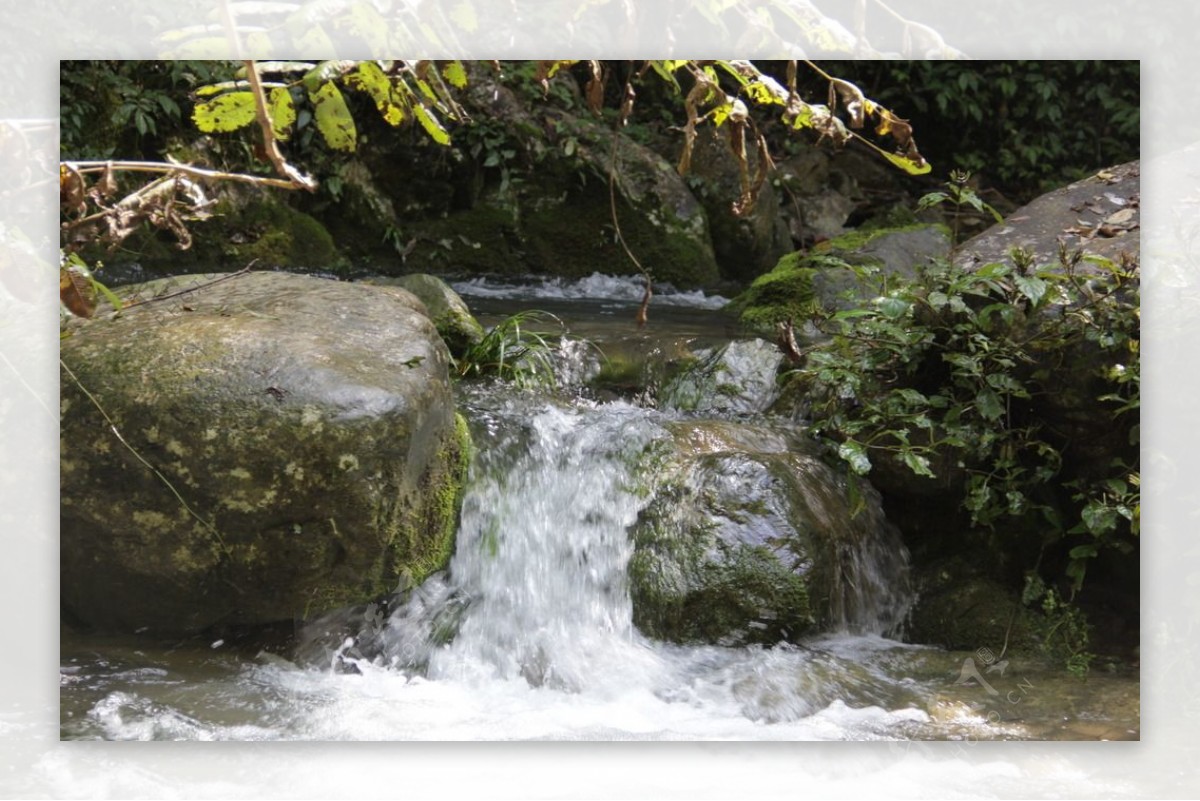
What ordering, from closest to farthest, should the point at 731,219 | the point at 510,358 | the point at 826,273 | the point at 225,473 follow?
the point at 225,473 < the point at 510,358 < the point at 826,273 < the point at 731,219

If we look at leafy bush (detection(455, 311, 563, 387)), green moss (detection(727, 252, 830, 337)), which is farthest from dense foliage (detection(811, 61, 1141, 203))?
leafy bush (detection(455, 311, 563, 387))

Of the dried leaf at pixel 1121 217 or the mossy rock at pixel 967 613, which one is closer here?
the mossy rock at pixel 967 613

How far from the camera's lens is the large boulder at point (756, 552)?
10.3 feet

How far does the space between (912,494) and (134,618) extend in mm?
2342

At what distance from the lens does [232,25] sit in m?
1.14

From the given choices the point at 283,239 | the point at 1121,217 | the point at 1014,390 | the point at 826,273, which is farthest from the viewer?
the point at 283,239

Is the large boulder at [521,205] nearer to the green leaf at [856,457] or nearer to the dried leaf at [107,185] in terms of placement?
the green leaf at [856,457]

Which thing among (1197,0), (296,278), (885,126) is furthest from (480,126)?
(885,126)

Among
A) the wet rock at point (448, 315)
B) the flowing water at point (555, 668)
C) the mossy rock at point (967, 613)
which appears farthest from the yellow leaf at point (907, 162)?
the wet rock at point (448, 315)

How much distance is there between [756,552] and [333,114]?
2.15 m

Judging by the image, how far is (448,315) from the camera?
14.1ft

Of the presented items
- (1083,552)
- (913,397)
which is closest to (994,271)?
(913,397)

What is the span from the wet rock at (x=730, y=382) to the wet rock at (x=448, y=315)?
0.82m

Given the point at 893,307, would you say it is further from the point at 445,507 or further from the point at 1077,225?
the point at 445,507
